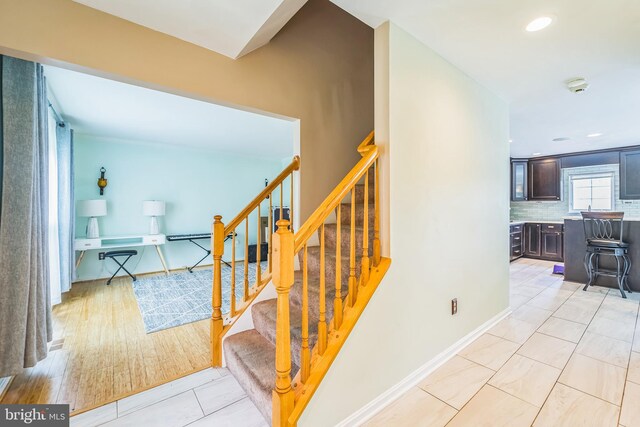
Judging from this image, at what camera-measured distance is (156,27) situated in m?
1.70

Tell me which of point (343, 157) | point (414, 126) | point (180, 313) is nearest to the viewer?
point (414, 126)

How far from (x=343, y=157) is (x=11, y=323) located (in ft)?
8.99

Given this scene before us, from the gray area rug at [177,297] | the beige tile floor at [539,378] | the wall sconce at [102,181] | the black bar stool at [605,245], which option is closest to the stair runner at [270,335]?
the beige tile floor at [539,378]

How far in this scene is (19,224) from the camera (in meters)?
1.77

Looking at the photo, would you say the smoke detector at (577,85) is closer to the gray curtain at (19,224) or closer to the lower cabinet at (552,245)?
the gray curtain at (19,224)

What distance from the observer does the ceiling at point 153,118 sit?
2.85 m

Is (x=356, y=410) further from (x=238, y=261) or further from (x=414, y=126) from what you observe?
(x=238, y=261)

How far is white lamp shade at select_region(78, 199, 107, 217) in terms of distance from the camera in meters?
4.27

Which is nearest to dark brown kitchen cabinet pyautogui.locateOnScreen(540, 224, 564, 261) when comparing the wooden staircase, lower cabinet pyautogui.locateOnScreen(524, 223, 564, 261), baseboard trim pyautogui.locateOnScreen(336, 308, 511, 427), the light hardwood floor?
lower cabinet pyautogui.locateOnScreen(524, 223, 564, 261)

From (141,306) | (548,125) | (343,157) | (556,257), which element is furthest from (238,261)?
(556,257)

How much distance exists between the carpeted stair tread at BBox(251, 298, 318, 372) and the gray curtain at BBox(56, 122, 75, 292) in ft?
9.69

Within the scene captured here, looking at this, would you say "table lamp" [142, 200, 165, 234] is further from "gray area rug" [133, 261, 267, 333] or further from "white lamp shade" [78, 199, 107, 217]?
"gray area rug" [133, 261, 267, 333]

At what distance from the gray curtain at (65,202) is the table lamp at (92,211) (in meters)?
0.37

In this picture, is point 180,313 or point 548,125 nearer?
point 180,313
